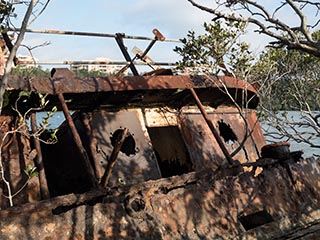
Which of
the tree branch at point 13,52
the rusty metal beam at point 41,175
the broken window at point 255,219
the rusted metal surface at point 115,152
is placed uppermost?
the tree branch at point 13,52

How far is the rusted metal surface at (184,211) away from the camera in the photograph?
11.4 feet

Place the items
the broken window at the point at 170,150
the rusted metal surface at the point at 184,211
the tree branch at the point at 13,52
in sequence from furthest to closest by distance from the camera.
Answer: the broken window at the point at 170,150 → the tree branch at the point at 13,52 → the rusted metal surface at the point at 184,211

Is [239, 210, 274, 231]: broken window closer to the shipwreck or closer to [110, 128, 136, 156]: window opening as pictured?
the shipwreck

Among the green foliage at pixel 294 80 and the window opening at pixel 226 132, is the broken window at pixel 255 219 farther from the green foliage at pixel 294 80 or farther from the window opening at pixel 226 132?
the green foliage at pixel 294 80

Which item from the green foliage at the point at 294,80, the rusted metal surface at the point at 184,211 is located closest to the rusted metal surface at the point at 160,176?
the rusted metal surface at the point at 184,211

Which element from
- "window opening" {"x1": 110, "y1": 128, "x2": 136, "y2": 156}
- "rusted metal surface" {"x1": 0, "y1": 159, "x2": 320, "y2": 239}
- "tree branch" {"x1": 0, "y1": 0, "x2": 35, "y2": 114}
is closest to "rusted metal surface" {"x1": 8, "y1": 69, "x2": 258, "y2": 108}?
"window opening" {"x1": 110, "y1": 128, "x2": 136, "y2": 156}

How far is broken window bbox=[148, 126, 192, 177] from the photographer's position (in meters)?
6.84

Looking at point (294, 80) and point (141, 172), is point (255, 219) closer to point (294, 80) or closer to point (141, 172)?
point (141, 172)

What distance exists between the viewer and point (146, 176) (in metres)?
5.23

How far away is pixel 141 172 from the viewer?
5219 millimetres

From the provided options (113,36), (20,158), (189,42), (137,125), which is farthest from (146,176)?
(113,36)

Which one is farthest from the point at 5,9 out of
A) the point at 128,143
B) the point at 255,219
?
the point at 255,219

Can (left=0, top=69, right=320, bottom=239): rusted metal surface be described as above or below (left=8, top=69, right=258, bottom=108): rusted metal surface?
below

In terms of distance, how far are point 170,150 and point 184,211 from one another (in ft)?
10.4
